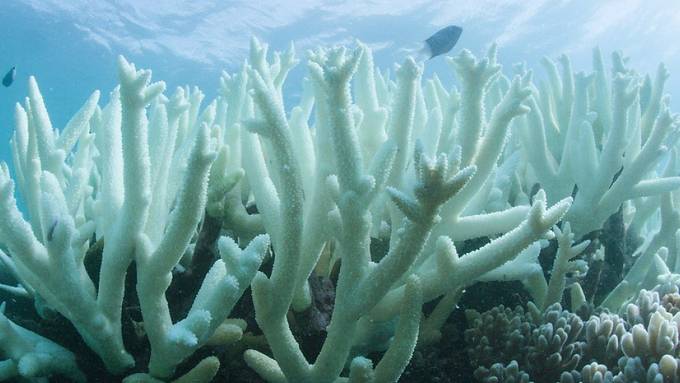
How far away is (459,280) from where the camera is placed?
1.80m

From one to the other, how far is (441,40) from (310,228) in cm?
682

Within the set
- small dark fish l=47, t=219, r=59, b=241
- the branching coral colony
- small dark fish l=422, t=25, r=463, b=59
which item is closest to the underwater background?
small dark fish l=422, t=25, r=463, b=59

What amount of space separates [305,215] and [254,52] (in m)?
0.88

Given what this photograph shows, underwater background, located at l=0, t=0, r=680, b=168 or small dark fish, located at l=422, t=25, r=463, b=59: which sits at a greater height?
underwater background, located at l=0, t=0, r=680, b=168

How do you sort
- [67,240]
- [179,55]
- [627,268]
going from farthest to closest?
1. [179,55]
2. [627,268]
3. [67,240]

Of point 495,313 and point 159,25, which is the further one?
point 159,25

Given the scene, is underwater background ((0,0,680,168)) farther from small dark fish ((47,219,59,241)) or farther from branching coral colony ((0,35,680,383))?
small dark fish ((47,219,59,241))

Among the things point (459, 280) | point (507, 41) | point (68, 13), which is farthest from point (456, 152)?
point (68, 13)

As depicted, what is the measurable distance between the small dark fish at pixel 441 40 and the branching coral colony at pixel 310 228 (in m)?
Result: 5.42

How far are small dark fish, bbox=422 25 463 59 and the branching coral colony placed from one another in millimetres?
5421

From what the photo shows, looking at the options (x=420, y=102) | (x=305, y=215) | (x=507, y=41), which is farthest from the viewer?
(x=507, y=41)

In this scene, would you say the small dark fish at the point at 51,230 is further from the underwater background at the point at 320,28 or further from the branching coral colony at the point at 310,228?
the underwater background at the point at 320,28

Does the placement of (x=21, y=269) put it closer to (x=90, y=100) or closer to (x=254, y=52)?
(x=90, y=100)

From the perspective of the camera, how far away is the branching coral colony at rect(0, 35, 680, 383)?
1.61 meters
